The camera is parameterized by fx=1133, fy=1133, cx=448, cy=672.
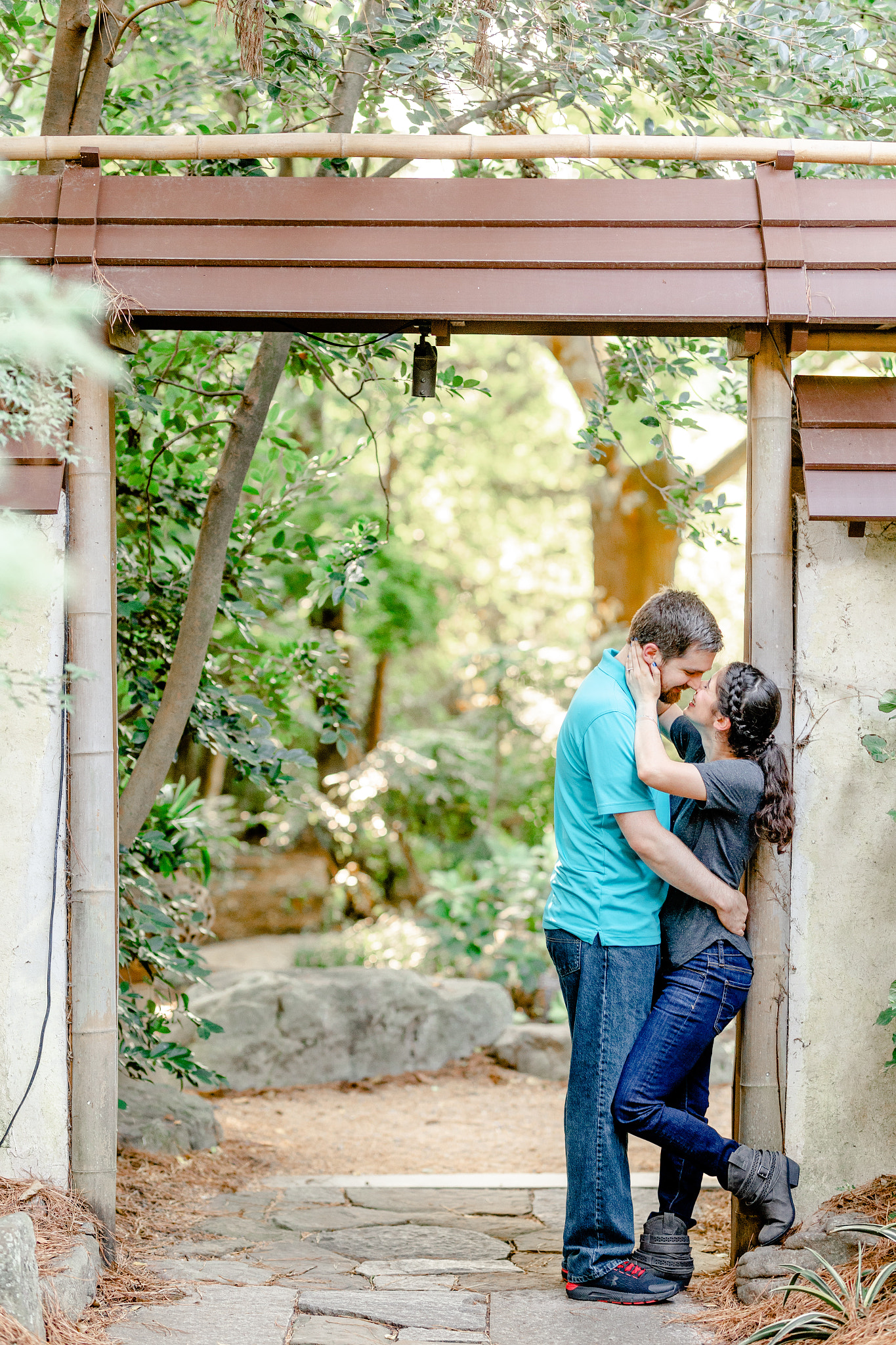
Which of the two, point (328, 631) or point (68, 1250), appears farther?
point (328, 631)

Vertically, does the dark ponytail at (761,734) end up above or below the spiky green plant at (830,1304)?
above

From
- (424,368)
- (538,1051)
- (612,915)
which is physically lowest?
(538,1051)

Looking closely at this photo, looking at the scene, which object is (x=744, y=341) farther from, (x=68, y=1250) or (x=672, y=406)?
(x=68, y=1250)

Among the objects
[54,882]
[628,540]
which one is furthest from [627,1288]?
[628,540]

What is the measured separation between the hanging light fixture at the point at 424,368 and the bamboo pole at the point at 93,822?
96 cm

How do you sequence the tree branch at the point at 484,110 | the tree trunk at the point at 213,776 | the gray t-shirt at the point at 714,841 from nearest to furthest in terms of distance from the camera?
the gray t-shirt at the point at 714,841, the tree branch at the point at 484,110, the tree trunk at the point at 213,776

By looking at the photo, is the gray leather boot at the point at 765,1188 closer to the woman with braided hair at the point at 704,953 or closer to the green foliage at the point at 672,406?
the woman with braided hair at the point at 704,953

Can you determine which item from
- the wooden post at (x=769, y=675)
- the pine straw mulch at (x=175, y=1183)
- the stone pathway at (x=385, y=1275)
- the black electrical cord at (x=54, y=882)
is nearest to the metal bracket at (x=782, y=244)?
the wooden post at (x=769, y=675)

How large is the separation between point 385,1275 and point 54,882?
5.16 ft

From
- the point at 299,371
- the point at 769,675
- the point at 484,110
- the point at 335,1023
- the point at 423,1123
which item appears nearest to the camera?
the point at 769,675

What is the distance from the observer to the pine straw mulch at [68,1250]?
113 inches

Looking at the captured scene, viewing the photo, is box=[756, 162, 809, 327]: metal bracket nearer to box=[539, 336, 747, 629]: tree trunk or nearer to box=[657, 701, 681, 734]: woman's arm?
box=[657, 701, 681, 734]: woman's arm

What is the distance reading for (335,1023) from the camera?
6762mm

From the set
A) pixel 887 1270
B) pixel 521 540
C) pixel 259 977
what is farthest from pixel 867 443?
pixel 521 540
